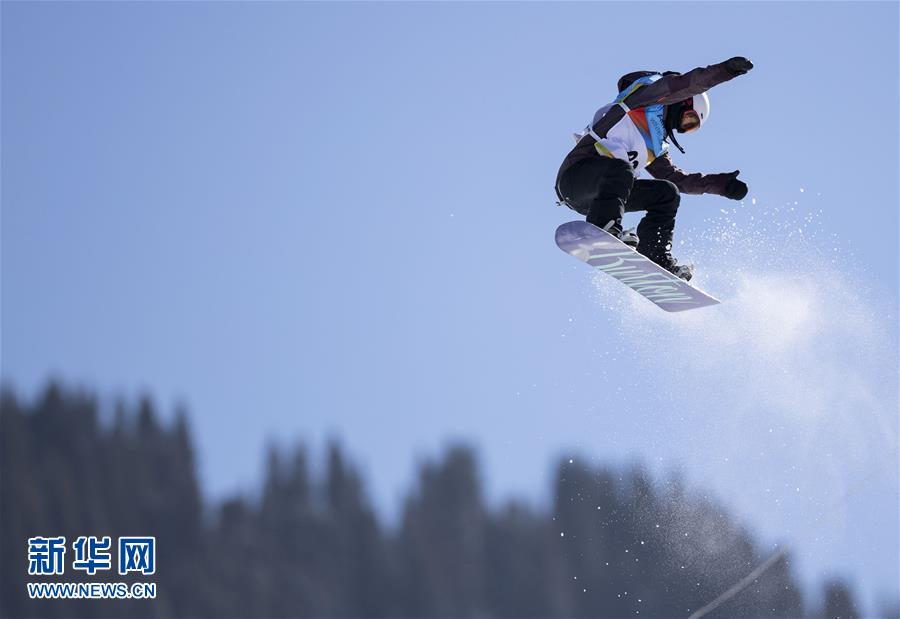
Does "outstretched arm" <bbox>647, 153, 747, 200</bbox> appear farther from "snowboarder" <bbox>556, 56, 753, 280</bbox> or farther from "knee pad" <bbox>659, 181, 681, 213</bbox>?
"knee pad" <bbox>659, 181, 681, 213</bbox>

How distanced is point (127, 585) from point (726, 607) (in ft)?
137

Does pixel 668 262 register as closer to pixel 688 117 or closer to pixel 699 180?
pixel 699 180

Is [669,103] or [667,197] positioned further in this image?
[667,197]

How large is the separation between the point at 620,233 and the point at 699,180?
149 centimetres

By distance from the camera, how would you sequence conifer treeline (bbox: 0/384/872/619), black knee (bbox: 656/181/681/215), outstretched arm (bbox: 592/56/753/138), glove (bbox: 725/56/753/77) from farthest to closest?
conifer treeline (bbox: 0/384/872/619) < black knee (bbox: 656/181/681/215) < outstretched arm (bbox: 592/56/753/138) < glove (bbox: 725/56/753/77)

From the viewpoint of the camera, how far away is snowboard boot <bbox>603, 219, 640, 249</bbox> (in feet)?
39.2

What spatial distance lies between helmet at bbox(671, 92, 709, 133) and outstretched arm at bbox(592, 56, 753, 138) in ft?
1.63

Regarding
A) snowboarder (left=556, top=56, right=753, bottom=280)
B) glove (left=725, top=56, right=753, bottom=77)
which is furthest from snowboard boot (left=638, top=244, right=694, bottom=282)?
glove (left=725, top=56, right=753, bottom=77)

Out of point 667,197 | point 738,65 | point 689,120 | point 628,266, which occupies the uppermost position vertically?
point 689,120

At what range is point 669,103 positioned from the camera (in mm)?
11922

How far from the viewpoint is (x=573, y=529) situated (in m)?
54.2

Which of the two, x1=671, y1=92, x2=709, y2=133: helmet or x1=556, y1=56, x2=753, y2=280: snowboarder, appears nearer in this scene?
x1=556, y1=56, x2=753, y2=280: snowboarder

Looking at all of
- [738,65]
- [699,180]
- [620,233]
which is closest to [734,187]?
[699,180]

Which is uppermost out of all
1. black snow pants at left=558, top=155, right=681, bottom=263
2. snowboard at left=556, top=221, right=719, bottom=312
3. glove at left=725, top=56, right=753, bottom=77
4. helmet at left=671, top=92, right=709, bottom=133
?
helmet at left=671, top=92, right=709, bottom=133
